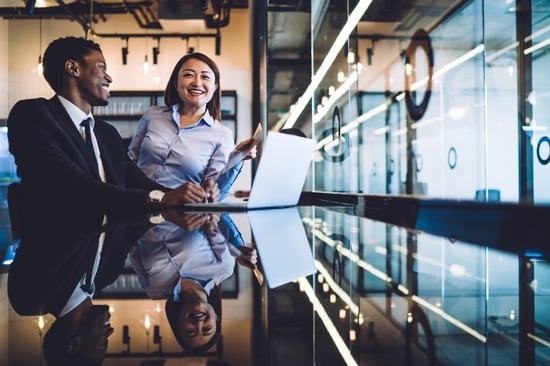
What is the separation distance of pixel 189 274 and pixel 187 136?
6.11ft

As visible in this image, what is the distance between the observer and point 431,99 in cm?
617

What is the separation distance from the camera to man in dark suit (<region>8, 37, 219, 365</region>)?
691mm

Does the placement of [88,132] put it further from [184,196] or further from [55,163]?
[184,196]

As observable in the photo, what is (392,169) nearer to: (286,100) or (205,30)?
(286,100)

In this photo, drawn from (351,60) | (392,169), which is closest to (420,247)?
(351,60)

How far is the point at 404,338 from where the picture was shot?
0.25 meters

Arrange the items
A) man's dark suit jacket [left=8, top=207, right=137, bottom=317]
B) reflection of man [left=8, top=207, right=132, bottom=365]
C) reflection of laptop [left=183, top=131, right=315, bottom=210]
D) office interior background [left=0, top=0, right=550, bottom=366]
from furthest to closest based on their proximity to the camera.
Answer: office interior background [left=0, top=0, right=550, bottom=366]
reflection of laptop [left=183, top=131, right=315, bottom=210]
man's dark suit jacket [left=8, top=207, right=137, bottom=317]
reflection of man [left=8, top=207, right=132, bottom=365]

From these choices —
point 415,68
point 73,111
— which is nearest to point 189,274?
point 73,111

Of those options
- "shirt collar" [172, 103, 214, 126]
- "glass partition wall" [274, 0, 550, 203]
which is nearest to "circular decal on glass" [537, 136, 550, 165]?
"glass partition wall" [274, 0, 550, 203]

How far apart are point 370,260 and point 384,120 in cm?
699

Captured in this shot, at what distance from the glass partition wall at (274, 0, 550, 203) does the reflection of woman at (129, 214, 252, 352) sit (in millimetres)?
3497

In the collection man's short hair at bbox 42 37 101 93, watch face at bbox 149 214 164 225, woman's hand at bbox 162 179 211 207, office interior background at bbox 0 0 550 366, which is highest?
office interior background at bbox 0 0 550 366

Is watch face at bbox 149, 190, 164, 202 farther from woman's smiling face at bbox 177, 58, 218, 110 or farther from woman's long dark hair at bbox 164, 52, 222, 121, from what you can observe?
woman's long dark hair at bbox 164, 52, 222, 121

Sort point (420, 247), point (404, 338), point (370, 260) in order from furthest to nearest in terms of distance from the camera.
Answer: point (420, 247)
point (370, 260)
point (404, 338)
